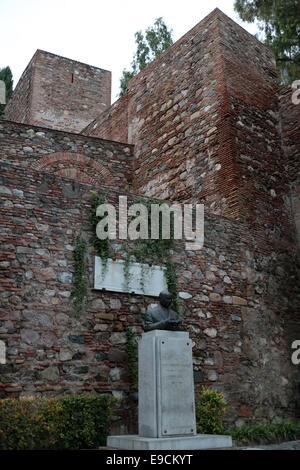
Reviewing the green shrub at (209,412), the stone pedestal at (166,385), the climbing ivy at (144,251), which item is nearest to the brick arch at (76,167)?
the climbing ivy at (144,251)

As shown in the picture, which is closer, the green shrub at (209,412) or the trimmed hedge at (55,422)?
the trimmed hedge at (55,422)

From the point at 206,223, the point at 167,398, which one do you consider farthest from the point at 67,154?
the point at 167,398

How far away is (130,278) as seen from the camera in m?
6.97

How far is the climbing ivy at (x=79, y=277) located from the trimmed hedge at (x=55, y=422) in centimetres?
117

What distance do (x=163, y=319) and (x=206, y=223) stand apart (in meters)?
2.57

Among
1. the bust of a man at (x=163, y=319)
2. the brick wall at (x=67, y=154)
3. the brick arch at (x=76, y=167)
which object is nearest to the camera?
the bust of a man at (x=163, y=319)

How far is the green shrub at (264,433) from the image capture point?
684 centimetres

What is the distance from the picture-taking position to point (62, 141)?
10656mm

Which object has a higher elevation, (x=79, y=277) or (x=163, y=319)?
(x=79, y=277)

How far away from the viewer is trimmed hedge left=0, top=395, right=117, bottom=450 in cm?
506

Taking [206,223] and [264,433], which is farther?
[206,223]

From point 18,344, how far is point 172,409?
1.87 m

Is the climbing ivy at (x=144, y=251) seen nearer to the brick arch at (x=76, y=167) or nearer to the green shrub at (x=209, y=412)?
the green shrub at (x=209, y=412)

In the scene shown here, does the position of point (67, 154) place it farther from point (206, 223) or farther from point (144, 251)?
point (144, 251)
